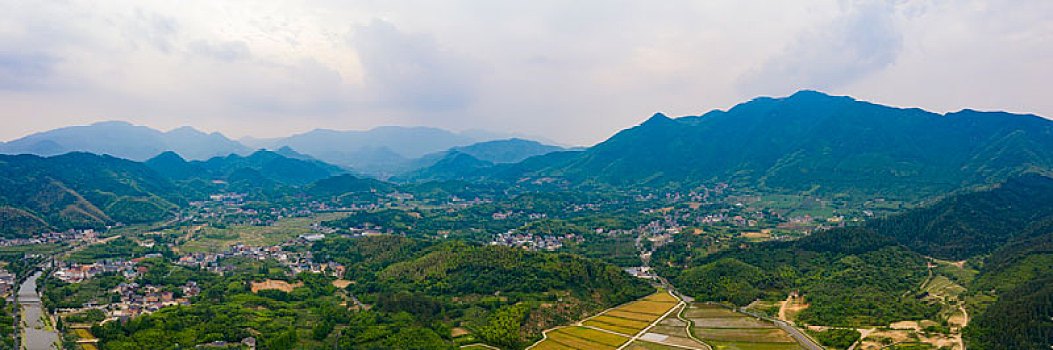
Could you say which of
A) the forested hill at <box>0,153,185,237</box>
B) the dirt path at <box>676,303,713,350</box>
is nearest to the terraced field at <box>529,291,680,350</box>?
the dirt path at <box>676,303,713,350</box>

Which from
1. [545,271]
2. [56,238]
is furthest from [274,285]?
[56,238]

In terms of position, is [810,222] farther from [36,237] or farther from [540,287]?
[36,237]

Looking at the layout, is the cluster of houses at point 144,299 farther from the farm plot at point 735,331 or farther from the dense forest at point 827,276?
the dense forest at point 827,276

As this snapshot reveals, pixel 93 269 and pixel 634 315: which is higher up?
pixel 93 269

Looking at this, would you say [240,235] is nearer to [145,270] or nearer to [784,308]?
[145,270]

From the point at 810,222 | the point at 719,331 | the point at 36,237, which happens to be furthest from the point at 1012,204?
the point at 36,237

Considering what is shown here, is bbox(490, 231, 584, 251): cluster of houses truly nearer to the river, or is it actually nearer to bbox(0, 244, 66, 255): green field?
the river
